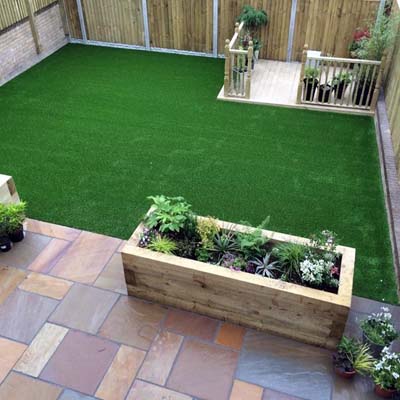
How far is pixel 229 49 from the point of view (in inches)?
258

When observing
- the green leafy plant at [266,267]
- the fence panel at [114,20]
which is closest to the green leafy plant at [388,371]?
the green leafy plant at [266,267]

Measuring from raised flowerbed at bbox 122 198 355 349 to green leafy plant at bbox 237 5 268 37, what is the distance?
18.3 feet

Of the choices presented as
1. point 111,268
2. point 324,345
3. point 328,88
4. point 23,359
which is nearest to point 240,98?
point 328,88

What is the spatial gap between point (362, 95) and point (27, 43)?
635cm

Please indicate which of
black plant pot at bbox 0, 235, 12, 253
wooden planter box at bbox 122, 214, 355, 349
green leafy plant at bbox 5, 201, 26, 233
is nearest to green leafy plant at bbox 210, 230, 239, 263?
wooden planter box at bbox 122, 214, 355, 349

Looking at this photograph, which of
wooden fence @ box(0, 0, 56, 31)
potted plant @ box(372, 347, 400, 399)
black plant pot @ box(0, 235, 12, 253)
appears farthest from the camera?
wooden fence @ box(0, 0, 56, 31)

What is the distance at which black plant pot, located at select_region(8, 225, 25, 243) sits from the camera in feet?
14.0

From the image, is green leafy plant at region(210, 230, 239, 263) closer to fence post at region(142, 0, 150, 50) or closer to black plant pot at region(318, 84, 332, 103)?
black plant pot at region(318, 84, 332, 103)

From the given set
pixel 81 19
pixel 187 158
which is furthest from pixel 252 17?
pixel 81 19

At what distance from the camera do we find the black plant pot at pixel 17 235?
426cm

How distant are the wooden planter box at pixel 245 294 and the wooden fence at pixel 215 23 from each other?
5.90 m

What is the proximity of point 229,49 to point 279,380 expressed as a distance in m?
Result: 5.03

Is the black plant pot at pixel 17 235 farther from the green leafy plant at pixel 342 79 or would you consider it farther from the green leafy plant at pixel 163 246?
the green leafy plant at pixel 342 79

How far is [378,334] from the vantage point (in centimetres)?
314
